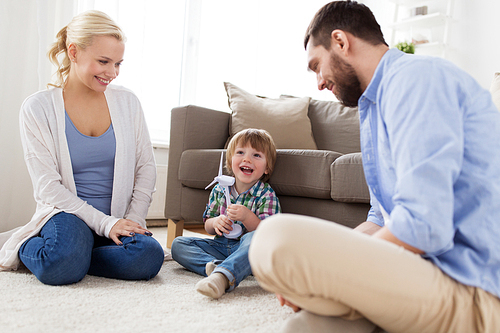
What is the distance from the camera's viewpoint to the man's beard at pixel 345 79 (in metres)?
0.83

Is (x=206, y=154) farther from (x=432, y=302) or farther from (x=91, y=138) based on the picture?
(x=432, y=302)

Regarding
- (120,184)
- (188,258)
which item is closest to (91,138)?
(120,184)

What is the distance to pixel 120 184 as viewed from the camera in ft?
4.66

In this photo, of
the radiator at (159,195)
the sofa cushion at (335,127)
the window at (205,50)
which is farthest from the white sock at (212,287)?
the window at (205,50)

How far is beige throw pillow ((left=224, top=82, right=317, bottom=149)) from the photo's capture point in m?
2.16

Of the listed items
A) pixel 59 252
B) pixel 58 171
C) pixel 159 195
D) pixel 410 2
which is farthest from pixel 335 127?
pixel 410 2

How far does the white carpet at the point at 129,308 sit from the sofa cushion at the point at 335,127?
1.26 metres

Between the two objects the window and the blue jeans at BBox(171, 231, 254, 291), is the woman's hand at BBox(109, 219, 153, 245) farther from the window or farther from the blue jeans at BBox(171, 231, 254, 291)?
the window

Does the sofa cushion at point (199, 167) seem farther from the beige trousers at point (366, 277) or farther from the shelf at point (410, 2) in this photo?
the shelf at point (410, 2)

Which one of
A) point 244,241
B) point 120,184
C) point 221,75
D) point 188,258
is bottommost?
point 188,258

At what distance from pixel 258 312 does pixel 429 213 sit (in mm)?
569

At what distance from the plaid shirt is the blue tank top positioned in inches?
15.9

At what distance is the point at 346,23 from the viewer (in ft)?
2.74

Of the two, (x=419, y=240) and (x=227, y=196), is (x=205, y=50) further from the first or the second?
→ (x=419, y=240)
